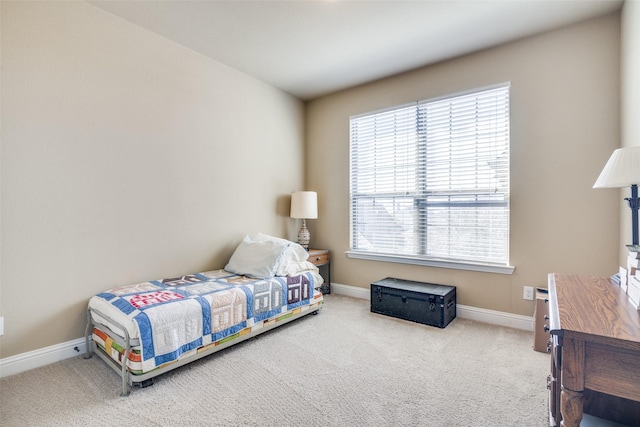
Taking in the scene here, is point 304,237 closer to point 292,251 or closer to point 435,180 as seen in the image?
point 292,251

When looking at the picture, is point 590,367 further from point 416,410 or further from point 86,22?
point 86,22

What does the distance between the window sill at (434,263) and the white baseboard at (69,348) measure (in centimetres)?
39

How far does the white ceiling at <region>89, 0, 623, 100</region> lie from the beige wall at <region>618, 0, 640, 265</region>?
0.27m

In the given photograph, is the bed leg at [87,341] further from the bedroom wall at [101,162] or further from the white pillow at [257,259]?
the white pillow at [257,259]

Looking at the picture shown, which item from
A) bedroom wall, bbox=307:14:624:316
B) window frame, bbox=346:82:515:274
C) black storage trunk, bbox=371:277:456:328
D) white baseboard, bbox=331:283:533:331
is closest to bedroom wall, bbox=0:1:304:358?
window frame, bbox=346:82:515:274

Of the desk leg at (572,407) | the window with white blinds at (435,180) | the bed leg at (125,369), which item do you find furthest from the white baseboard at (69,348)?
the desk leg at (572,407)

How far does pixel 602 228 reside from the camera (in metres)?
2.46

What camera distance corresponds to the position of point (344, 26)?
8.47ft

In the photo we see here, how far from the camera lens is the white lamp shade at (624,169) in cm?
135

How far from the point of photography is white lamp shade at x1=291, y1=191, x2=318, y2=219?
12.5ft

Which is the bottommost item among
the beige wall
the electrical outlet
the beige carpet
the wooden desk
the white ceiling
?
the beige carpet

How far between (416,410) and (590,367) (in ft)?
3.24

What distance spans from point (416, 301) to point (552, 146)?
177cm

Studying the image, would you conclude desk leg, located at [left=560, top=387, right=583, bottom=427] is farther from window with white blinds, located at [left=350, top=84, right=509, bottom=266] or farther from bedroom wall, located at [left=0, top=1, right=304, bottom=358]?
bedroom wall, located at [left=0, top=1, right=304, bottom=358]
